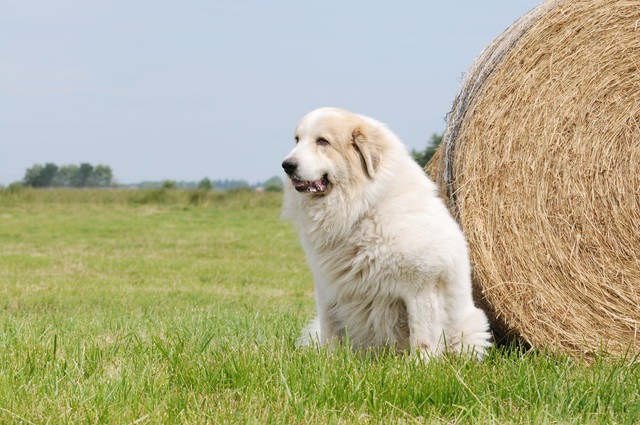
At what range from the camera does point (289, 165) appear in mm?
3908

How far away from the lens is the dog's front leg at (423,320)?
4.06m

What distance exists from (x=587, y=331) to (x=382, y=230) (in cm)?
175

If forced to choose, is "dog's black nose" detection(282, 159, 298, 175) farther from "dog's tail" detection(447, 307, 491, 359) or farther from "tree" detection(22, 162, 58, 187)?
"tree" detection(22, 162, 58, 187)

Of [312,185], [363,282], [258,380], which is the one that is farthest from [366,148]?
[258,380]

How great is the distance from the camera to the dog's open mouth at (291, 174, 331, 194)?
13.2 feet

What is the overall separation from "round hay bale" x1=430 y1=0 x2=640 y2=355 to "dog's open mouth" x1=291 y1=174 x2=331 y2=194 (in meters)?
1.16

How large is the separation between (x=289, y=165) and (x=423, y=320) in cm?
110

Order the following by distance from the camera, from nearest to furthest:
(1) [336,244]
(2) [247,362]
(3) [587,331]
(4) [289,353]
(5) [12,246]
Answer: (2) [247,362] → (4) [289,353] → (1) [336,244] → (3) [587,331] → (5) [12,246]

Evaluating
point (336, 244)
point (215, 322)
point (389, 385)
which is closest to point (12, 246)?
point (215, 322)

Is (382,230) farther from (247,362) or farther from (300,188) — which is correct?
(247,362)

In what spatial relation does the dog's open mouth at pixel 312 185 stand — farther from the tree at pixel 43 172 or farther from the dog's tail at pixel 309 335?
the tree at pixel 43 172

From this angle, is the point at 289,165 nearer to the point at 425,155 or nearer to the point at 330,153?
the point at 330,153

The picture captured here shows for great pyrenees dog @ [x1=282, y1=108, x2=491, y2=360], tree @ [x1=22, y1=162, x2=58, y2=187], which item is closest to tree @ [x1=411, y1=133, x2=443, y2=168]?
great pyrenees dog @ [x1=282, y1=108, x2=491, y2=360]

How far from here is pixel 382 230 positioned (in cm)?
409
